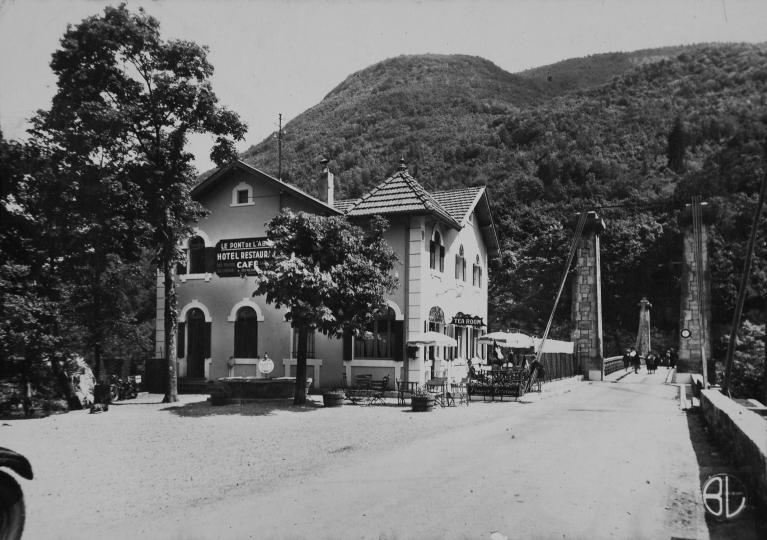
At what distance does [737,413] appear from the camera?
32.8ft

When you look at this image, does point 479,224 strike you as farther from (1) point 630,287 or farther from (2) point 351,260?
(1) point 630,287

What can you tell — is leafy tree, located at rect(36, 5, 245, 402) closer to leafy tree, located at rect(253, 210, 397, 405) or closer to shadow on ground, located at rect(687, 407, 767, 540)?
leafy tree, located at rect(253, 210, 397, 405)

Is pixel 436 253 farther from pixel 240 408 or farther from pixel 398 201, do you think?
pixel 240 408

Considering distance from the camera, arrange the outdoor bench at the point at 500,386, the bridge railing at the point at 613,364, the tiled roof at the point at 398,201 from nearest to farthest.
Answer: the outdoor bench at the point at 500,386 < the tiled roof at the point at 398,201 < the bridge railing at the point at 613,364

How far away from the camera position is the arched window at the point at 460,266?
1040 inches

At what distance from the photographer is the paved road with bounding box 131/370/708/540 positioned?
6484 millimetres

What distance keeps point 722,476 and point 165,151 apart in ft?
55.1

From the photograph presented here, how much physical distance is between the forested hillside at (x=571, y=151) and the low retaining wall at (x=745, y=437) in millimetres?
4714

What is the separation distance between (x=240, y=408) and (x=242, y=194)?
29.8 feet

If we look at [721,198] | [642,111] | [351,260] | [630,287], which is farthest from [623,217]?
[351,260]

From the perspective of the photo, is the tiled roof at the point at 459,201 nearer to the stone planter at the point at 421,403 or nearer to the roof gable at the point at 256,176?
the roof gable at the point at 256,176

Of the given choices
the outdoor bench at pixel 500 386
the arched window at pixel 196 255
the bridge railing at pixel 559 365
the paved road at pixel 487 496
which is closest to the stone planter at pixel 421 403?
the outdoor bench at pixel 500 386

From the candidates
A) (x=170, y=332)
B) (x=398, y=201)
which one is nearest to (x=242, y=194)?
Answer: (x=398, y=201)

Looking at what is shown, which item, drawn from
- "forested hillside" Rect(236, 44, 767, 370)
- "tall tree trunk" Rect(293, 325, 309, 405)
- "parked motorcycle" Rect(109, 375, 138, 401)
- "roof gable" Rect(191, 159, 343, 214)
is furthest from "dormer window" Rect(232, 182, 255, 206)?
"forested hillside" Rect(236, 44, 767, 370)
